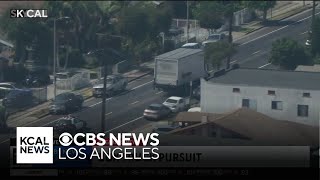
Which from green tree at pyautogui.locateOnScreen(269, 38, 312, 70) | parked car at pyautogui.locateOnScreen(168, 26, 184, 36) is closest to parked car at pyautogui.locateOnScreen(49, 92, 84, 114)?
green tree at pyautogui.locateOnScreen(269, 38, 312, 70)

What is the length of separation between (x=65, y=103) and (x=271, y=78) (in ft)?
26.3

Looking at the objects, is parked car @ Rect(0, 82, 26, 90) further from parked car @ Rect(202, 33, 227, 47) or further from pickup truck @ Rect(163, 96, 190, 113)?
parked car @ Rect(202, 33, 227, 47)

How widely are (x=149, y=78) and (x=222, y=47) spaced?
3858 mm

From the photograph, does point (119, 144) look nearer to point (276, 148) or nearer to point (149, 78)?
point (276, 148)

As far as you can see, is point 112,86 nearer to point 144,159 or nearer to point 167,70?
point 167,70

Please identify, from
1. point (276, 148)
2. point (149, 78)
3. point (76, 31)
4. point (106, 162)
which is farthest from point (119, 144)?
point (76, 31)

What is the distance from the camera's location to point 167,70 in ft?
169

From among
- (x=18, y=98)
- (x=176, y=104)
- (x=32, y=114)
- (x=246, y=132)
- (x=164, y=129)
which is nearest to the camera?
(x=246, y=132)

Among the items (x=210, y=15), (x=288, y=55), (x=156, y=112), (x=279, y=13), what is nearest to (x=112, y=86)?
(x=156, y=112)

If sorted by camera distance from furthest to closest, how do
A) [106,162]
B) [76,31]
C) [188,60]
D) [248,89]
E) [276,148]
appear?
[76,31]
[188,60]
[248,89]
[276,148]
[106,162]

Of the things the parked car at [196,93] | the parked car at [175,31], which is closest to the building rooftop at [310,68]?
the parked car at [196,93]

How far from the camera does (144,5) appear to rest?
6291 cm

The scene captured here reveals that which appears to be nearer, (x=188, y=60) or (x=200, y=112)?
(x=200, y=112)

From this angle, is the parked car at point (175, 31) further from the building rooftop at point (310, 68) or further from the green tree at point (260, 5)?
the building rooftop at point (310, 68)
